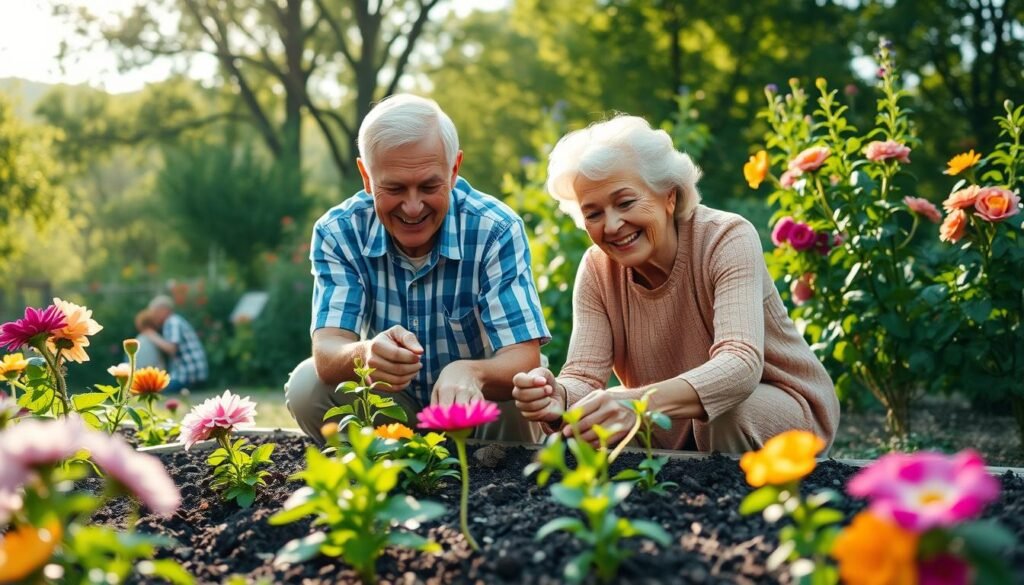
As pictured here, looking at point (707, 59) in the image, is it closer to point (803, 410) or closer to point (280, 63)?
point (280, 63)

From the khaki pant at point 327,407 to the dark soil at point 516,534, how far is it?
58cm

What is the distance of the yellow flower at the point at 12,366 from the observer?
8.55 feet

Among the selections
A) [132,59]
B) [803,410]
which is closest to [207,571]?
[803,410]

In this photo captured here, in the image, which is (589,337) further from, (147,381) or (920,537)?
(920,537)

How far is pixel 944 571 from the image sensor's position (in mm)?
1050

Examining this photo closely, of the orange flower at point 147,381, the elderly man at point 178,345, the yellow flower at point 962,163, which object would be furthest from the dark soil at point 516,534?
the elderly man at point 178,345

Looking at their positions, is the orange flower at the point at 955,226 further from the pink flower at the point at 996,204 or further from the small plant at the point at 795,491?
the small plant at the point at 795,491

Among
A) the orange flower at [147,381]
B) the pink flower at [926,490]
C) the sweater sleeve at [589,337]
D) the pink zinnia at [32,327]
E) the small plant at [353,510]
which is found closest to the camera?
the pink flower at [926,490]

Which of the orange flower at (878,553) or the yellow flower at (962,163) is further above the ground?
the yellow flower at (962,163)

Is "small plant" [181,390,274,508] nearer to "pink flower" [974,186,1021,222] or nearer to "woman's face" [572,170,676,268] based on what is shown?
"woman's face" [572,170,676,268]

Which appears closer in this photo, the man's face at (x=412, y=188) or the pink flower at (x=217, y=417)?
the pink flower at (x=217, y=417)

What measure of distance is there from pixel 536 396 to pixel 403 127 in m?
0.86

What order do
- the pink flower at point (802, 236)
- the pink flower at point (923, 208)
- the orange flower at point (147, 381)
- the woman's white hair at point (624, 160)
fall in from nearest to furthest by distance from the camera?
1. the woman's white hair at point (624, 160)
2. the orange flower at point (147, 381)
3. the pink flower at point (923, 208)
4. the pink flower at point (802, 236)

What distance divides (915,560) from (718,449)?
5.18ft
